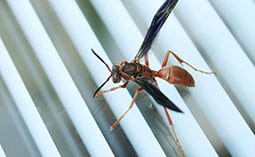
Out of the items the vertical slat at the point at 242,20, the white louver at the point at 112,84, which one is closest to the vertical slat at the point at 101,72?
the white louver at the point at 112,84

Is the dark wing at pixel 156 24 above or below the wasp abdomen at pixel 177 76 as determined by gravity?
above

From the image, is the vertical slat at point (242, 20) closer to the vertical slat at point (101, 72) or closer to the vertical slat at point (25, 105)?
the vertical slat at point (101, 72)

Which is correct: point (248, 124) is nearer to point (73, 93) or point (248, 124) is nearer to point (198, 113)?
point (198, 113)

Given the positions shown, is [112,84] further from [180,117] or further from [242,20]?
[242,20]

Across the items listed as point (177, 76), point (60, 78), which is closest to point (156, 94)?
point (177, 76)

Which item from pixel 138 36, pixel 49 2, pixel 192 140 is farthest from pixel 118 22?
pixel 192 140
